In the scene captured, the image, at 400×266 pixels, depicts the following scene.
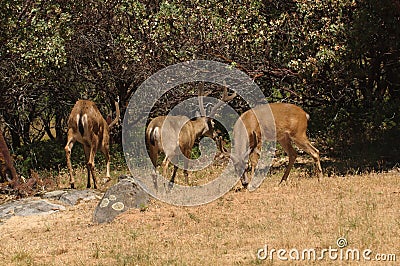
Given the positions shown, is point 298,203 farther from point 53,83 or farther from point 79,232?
point 53,83

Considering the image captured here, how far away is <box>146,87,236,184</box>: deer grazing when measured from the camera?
1430cm

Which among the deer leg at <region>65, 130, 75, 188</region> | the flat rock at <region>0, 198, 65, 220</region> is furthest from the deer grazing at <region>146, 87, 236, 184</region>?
the flat rock at <region>0, 198, 65, 220</region>

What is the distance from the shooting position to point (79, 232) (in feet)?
34.8

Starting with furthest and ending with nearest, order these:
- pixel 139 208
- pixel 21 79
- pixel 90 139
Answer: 1. pixel 21 79
2. pixel 90 139
3. pixel 139 208

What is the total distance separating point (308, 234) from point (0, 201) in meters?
7.54

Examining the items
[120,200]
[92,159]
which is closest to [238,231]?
[120,200]

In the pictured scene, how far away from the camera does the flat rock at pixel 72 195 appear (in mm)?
13027

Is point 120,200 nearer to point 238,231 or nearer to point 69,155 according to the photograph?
point 238,231

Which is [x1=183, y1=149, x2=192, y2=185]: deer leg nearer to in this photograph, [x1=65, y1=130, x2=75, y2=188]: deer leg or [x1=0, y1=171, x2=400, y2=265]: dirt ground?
[x1=0, y1=171, x2=400, y2=265]: dirt ground

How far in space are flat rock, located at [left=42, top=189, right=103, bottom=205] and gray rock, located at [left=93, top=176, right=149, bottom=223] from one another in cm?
153

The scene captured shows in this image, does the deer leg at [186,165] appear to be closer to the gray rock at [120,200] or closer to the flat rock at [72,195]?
the flat rock at [72,195]

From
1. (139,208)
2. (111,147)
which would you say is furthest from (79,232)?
(111,147)

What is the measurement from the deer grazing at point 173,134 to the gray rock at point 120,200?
2.35 metres

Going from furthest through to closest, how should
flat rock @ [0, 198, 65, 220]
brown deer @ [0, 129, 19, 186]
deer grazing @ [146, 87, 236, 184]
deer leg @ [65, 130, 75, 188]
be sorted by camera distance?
1. deer leg @ [65, 130, 75, 188]
2. deer grazing @ [146, 87, 236, 184]
3. brown deer @ [0, 129, 19, 186]
4. flat rock @ [0, 198, 65, 220]
